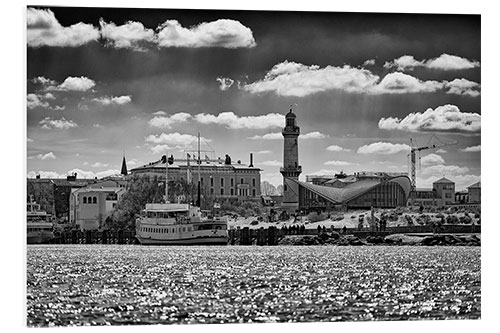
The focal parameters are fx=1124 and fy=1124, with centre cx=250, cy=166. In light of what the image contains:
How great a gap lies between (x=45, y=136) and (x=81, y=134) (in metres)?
0.59

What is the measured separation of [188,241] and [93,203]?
186 centimetres

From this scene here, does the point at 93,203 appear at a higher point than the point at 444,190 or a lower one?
lower

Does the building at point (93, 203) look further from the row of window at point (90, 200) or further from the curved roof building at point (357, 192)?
the curved roof building at point (357, 192)

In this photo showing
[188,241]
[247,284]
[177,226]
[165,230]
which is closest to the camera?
[247,284]

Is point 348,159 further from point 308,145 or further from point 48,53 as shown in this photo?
point 48,53

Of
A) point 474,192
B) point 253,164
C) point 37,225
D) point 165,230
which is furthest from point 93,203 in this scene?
point 474,192

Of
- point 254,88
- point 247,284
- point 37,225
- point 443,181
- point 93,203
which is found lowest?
point 247,284

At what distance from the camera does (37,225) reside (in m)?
13.3

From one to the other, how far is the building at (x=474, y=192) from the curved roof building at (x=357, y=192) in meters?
0.83

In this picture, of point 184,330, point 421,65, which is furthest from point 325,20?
point 184,330

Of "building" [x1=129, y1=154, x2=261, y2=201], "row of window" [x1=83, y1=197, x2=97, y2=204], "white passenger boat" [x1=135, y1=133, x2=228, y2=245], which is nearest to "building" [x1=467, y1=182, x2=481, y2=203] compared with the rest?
"building" [x1=129, y1=154, x2=261, y2=201]

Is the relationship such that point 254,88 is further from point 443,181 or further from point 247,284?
point 443,181

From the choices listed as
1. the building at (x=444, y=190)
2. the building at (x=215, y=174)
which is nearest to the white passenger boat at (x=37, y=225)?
the building at (x=215, y=174)

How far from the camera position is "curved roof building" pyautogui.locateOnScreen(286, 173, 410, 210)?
1446cm
